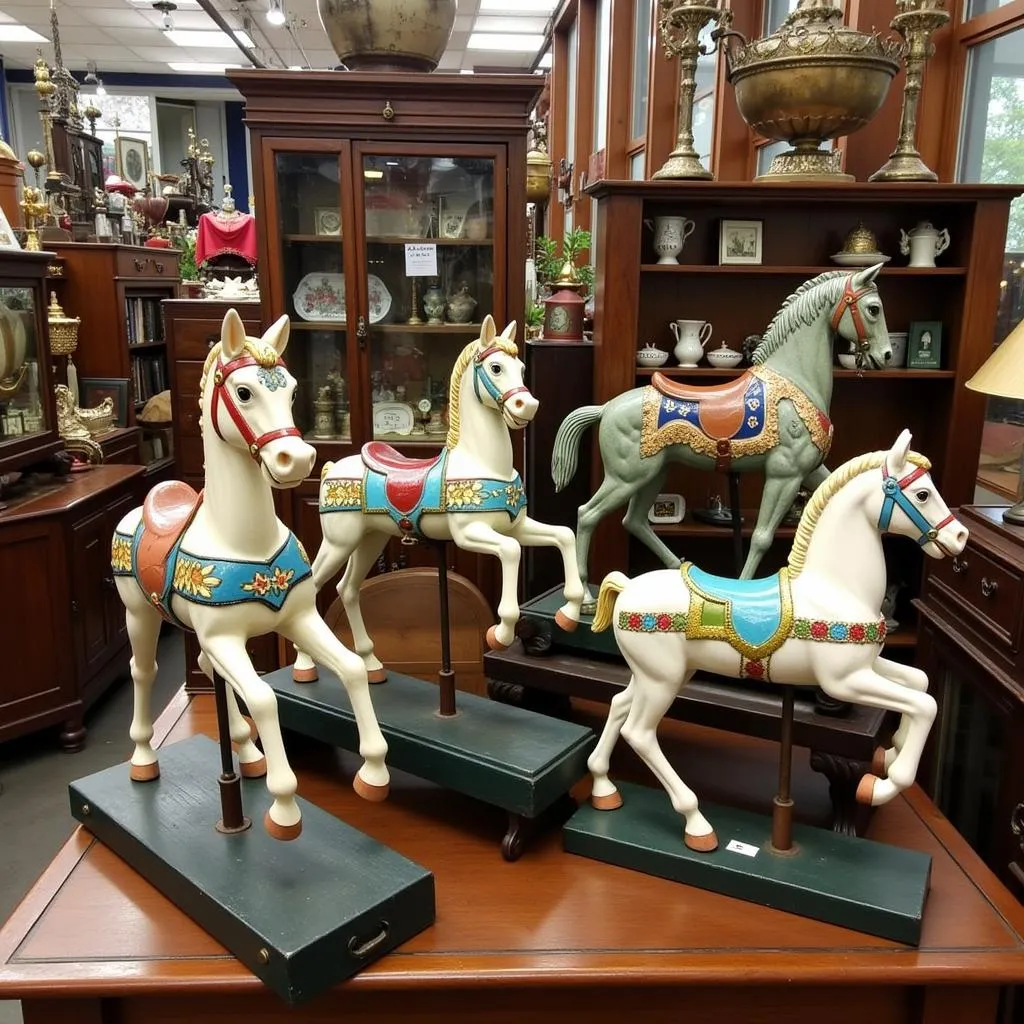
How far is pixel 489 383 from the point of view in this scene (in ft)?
5.21

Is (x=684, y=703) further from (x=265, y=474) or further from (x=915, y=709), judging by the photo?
(x=265, y=474)

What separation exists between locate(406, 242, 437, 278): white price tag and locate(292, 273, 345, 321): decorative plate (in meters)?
0.20

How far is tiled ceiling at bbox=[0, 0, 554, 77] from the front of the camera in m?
7.47

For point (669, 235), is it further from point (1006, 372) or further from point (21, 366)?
point (21, 366)

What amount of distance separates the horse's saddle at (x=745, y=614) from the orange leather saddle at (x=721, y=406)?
2.00 ft

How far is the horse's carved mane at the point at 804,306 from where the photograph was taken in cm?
183

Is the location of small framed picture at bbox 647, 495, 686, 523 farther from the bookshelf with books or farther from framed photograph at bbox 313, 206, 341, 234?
the bookshelf with books

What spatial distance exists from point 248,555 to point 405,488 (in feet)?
1.41

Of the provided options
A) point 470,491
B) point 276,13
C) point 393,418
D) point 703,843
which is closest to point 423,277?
point 393,418

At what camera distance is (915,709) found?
4.11ft

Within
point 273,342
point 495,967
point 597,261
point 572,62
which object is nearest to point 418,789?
point 495,967

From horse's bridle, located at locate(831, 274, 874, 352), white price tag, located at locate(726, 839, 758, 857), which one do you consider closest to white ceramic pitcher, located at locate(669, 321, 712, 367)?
horse's bridle, located at locate(831, 274, 874, 352)

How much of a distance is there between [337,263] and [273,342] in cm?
145

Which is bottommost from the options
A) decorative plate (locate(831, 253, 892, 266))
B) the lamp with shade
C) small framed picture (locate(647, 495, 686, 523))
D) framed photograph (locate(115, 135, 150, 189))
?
small framed picture (locate(647, 495, 686, 523))
